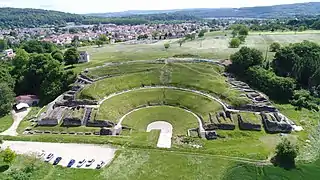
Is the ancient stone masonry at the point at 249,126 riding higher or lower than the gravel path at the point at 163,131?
higher

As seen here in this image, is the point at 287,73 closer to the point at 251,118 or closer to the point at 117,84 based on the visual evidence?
the point at 251,118

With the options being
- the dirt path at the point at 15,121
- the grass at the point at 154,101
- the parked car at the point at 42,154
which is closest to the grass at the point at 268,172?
the grass at the point at 154,101

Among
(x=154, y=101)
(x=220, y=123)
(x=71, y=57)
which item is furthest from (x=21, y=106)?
(x=220, y=123)

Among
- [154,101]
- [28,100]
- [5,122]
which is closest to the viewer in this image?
[5,122]

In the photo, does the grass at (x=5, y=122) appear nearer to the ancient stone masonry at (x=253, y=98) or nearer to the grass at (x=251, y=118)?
the grass at (x=251, y=118)

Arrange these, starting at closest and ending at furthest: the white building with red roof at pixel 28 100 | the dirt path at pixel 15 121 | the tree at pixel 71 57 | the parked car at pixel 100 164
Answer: the parked car at pixel 100 164 → the dirt path at pixel 15 121 → the white building with red roof at pixel 28 100 → the tree at pixel 71 57

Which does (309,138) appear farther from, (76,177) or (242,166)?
(76,177)
